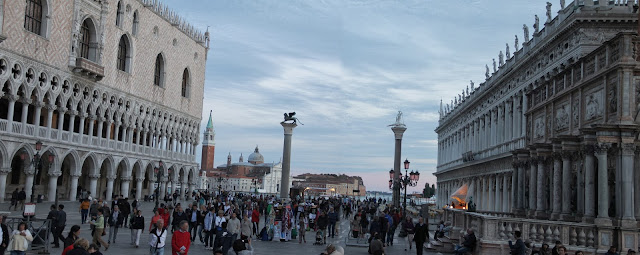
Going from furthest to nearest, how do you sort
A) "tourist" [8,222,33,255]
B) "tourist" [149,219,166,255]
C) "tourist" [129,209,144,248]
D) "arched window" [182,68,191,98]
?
"arched window" [182,68,191,98]
"tourist" [129,209,144,248]
"tourist" [149,219,166,255]
"tourist" [8,222,33,255]

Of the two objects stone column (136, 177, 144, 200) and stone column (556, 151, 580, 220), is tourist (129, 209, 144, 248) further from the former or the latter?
stone column (136, 177, 144, 200)

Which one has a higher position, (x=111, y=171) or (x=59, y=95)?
(x=59, y=95)

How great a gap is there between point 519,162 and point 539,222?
9.28 meters

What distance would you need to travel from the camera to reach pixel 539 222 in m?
15.8

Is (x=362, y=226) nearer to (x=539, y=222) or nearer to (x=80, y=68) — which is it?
(x=539, y=222)

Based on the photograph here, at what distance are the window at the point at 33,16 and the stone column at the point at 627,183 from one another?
108ft

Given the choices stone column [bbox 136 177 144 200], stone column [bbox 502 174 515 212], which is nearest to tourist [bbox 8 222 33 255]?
stone column [bbox 502 174 515 212]

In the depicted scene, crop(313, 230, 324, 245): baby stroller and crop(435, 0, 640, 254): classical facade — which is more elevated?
crop(435, 0, 640, 254): classical facade

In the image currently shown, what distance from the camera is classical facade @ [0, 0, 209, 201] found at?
3688 cm

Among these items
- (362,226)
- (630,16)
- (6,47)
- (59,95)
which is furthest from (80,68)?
(630,16)

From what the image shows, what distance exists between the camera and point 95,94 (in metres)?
45.6

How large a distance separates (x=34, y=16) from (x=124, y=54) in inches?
491

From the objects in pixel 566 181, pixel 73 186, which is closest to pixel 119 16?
pixel 73 186

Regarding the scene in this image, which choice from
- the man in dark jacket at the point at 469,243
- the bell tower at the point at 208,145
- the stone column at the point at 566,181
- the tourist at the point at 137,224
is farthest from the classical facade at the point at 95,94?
the bell tower at the point at 208,145
